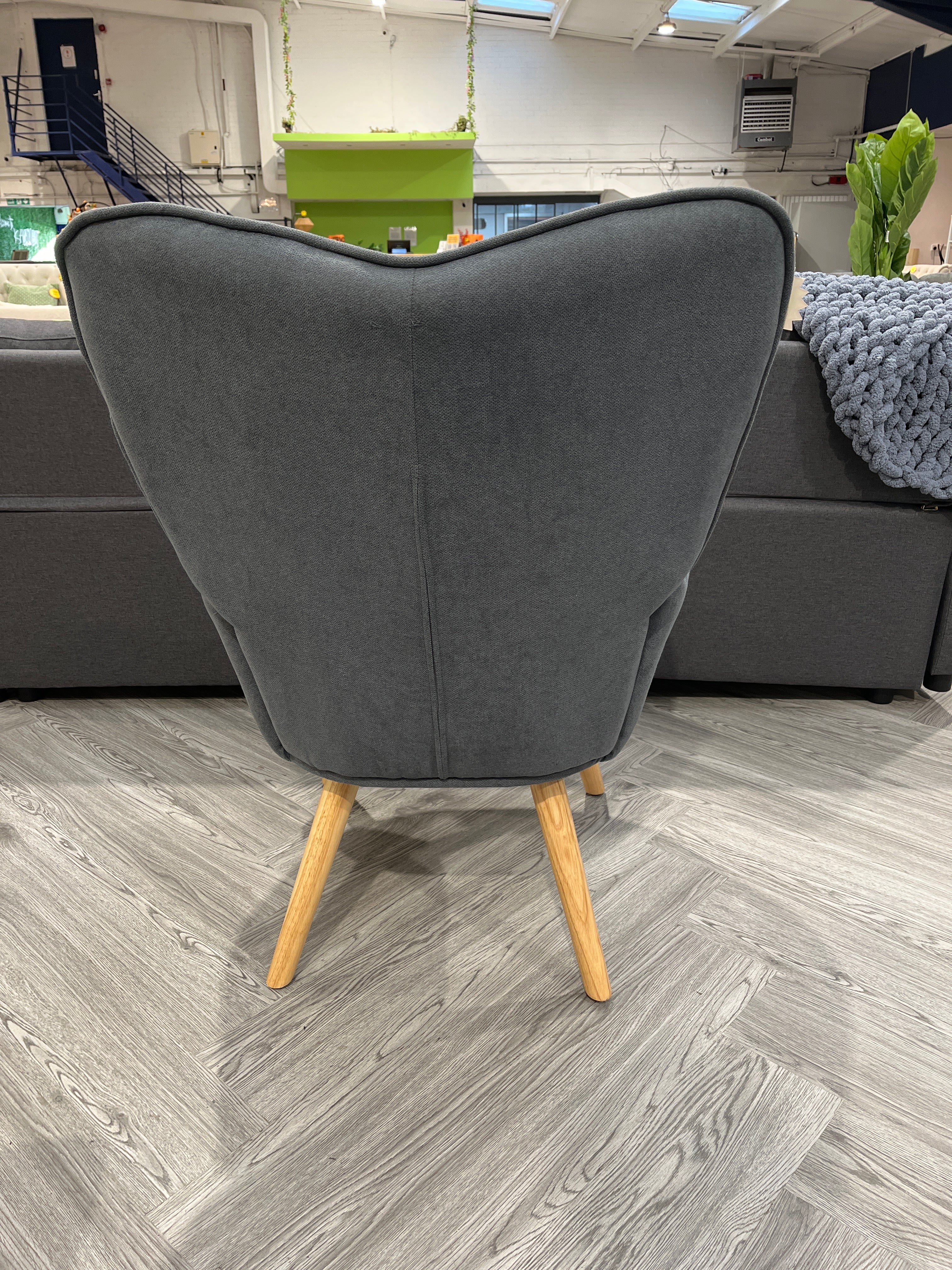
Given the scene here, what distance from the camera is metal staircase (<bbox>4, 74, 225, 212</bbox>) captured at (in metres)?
7.43

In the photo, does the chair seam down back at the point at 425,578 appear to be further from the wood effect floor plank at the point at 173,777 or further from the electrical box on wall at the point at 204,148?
the electrical box on wall at the point at 204,148

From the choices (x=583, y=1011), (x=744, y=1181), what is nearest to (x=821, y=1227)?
(x=744, y=1181)

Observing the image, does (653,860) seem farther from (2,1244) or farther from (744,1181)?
(2,1244)

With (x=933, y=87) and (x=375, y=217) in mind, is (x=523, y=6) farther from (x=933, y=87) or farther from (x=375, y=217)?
(x=933, y=87)

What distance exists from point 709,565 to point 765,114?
26.9ft

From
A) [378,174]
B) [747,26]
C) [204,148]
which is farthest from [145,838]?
[747,26]

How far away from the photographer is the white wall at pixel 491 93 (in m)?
7.52

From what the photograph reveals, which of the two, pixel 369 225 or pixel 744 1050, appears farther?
pixel 369 225

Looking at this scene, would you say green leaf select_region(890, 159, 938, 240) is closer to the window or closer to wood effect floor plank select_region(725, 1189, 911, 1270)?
wood effect floor plank select_region(725, 1189, 911, 1270)

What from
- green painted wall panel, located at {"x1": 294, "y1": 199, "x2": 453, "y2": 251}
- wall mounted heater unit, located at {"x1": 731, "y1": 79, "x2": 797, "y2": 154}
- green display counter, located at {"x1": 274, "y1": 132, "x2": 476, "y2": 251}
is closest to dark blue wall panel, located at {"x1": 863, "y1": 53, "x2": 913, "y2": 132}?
wall mounted heater unit, located at {"x1": 731, "y1": 79, "x2": 797, "y2": 154}

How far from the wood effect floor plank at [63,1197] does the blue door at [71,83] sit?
28.8 feet

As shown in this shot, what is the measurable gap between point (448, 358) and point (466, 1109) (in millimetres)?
769

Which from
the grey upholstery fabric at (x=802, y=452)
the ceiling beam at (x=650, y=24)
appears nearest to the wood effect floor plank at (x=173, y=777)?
the grey upholstery fabric at (x=802, y=452)

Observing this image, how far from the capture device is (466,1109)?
88 cm
